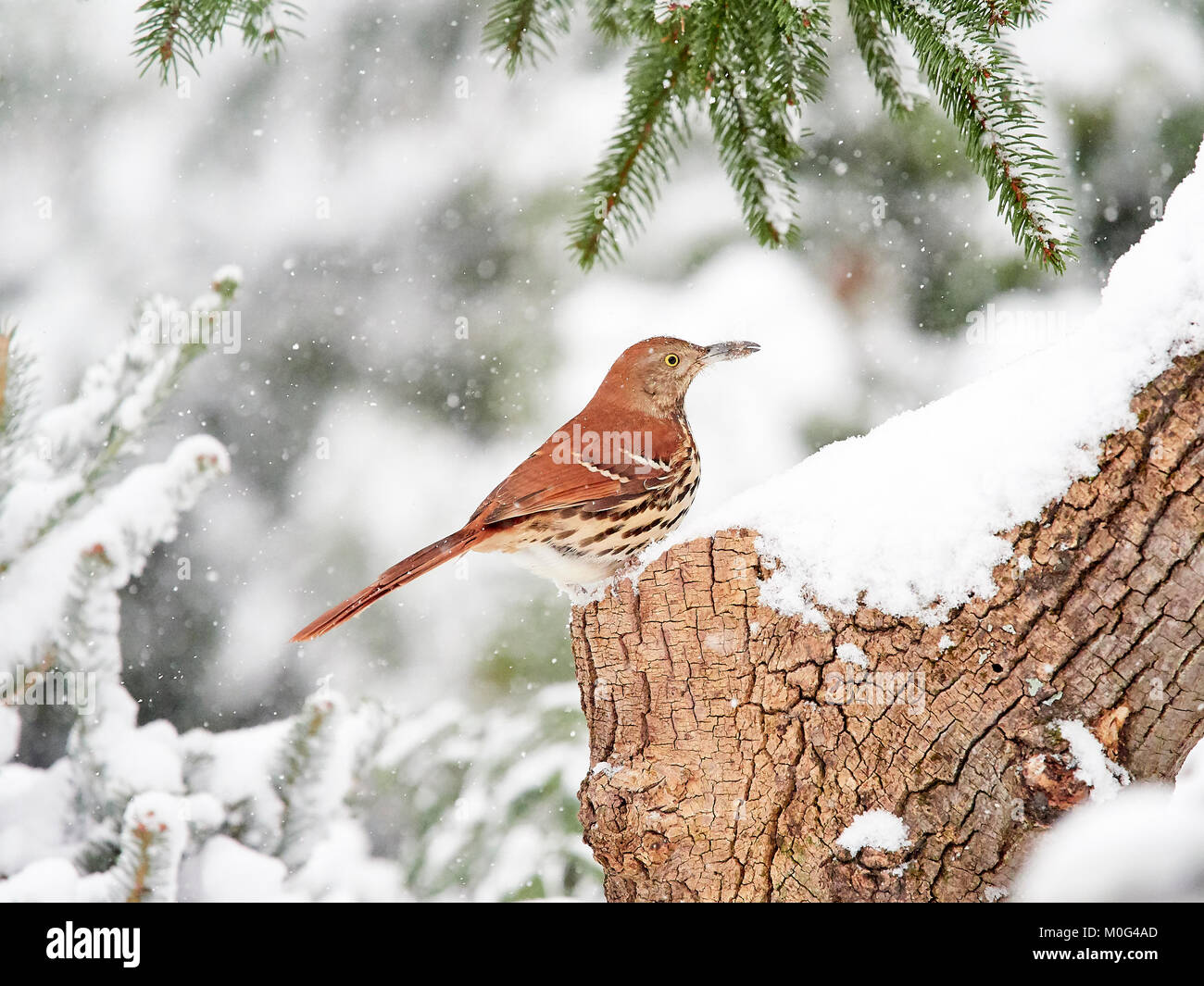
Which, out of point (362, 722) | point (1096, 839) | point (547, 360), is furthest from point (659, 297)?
point (1096, 839)

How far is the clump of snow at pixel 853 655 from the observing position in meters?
1.86

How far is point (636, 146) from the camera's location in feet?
7.70

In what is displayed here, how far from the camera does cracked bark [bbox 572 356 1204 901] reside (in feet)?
5.57

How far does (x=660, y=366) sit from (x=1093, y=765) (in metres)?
1.70

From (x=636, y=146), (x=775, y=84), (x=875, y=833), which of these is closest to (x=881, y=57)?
(x=775, y=84)

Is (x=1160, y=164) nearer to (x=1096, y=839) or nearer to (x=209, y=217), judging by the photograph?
(x=1096, y=839)

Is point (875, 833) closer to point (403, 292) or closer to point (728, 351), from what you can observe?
point (728, 351)

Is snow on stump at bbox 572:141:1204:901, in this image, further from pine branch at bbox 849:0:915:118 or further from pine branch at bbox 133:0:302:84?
pine branch at bbox 133:0:302:84

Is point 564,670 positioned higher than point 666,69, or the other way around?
point 666,69

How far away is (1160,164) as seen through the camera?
3426 millimetres

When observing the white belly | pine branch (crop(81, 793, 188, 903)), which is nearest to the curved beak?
the white belly

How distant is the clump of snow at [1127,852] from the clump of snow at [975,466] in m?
0.41
